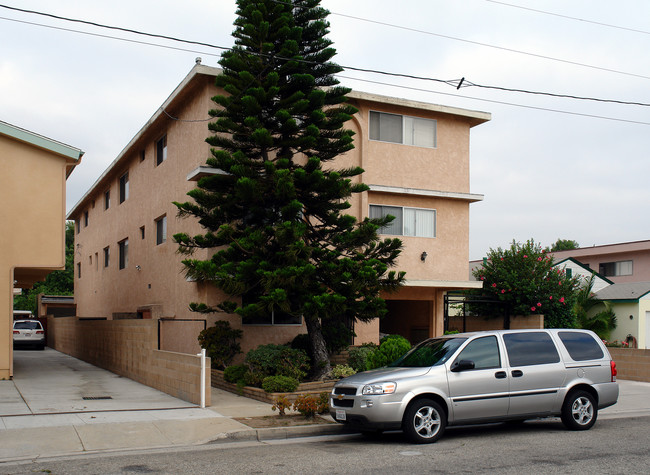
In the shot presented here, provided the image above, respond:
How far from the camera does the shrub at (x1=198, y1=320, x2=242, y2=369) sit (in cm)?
1689

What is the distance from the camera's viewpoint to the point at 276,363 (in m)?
15.4

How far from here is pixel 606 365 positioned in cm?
1173

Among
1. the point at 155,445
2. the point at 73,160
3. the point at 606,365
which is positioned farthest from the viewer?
the point at 73,160

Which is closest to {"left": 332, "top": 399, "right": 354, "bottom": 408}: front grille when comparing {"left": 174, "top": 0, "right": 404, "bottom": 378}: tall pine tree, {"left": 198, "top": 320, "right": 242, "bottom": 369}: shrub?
{"left": 174, "top": 0, "right": 404, "bottom": 378}: tall pine tree

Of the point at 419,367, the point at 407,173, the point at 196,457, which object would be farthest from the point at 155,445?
the point at 407,173

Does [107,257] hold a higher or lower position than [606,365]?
higher

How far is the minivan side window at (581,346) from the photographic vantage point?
38.0ft

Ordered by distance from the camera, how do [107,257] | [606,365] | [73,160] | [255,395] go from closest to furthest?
[606,365]
[255,395]
[73,160]
[107,257]

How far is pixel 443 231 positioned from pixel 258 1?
30.1 ft

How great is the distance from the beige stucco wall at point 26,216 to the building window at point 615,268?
3440cm

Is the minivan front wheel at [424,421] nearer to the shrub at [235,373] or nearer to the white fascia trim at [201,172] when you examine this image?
the shrub at [235,373]

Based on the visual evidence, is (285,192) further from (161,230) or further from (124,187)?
(124,187)

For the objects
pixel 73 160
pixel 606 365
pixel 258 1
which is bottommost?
pixel 606 365

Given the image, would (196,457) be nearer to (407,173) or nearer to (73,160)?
(73,160)
